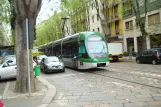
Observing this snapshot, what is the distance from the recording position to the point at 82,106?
7812 mm

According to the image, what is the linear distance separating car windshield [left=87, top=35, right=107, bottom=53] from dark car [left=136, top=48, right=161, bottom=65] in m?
7.03

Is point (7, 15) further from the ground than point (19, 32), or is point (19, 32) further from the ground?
point (7, 15)

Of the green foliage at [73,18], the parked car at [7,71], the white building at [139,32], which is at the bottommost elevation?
the parked car at [7,71]

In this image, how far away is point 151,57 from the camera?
24969 millimetres

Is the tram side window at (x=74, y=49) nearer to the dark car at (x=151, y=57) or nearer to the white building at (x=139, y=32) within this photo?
the dark car at (x=151, y=57)

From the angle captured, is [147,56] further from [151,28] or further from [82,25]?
[82,25]

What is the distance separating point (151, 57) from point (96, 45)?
8120mm

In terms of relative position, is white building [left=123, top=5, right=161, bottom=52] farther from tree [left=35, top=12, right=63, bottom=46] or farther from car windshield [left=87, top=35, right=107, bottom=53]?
tree [left=35, top=12, right=63, bottom=46]

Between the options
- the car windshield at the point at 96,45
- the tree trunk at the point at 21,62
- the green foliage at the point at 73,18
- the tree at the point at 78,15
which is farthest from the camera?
the tree at the point at 78,15

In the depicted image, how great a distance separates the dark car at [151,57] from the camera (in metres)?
24.0

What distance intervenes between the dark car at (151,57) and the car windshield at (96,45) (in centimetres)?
703

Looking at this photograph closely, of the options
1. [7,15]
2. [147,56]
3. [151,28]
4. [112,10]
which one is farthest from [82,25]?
[147,56]

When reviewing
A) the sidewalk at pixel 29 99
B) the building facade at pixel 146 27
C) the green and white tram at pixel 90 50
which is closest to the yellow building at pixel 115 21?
the building facade at pixel 146 27

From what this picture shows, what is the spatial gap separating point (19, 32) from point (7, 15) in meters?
21.0
